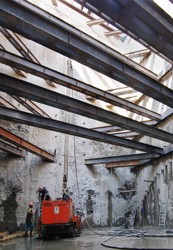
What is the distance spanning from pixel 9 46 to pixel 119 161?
9.12m

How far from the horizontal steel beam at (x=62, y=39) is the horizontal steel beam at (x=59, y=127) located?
4.13 meters

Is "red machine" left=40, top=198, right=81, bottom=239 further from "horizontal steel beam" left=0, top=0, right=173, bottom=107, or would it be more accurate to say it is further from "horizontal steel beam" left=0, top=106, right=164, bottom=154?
"horizontal steel beam" left=0, top=0, right=173, bottom=107

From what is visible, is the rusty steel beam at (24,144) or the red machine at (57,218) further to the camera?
the rusty steel beam at (24,144)


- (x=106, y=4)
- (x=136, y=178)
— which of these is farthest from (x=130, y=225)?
(x=106, y=4)

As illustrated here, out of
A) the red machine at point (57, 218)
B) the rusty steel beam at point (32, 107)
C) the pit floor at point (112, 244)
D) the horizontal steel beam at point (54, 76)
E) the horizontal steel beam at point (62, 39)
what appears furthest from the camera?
the rusty steel beam at point (32, 107)

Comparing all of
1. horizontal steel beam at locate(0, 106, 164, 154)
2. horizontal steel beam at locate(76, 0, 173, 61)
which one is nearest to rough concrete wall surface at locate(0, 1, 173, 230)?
horizontal steel beam at locate(0, 106, 164, 154)

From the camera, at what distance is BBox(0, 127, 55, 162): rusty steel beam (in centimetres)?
1381

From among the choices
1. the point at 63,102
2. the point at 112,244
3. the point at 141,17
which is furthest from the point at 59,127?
the point at 141,17

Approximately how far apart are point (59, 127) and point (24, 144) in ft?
9.68

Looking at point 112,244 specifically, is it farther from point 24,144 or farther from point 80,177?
point 80,177

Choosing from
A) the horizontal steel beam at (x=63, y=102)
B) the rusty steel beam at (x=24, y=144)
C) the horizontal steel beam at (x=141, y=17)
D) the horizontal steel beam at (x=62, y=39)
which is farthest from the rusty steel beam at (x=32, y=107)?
the horizontal steel beam at (x=141, y=17)

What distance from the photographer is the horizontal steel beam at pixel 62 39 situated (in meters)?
6.83

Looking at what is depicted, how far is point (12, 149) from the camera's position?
15898 millimetres

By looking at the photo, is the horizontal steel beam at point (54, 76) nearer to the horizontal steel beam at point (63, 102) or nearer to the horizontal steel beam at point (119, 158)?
the horizontal steel beam at point (63, 102)
